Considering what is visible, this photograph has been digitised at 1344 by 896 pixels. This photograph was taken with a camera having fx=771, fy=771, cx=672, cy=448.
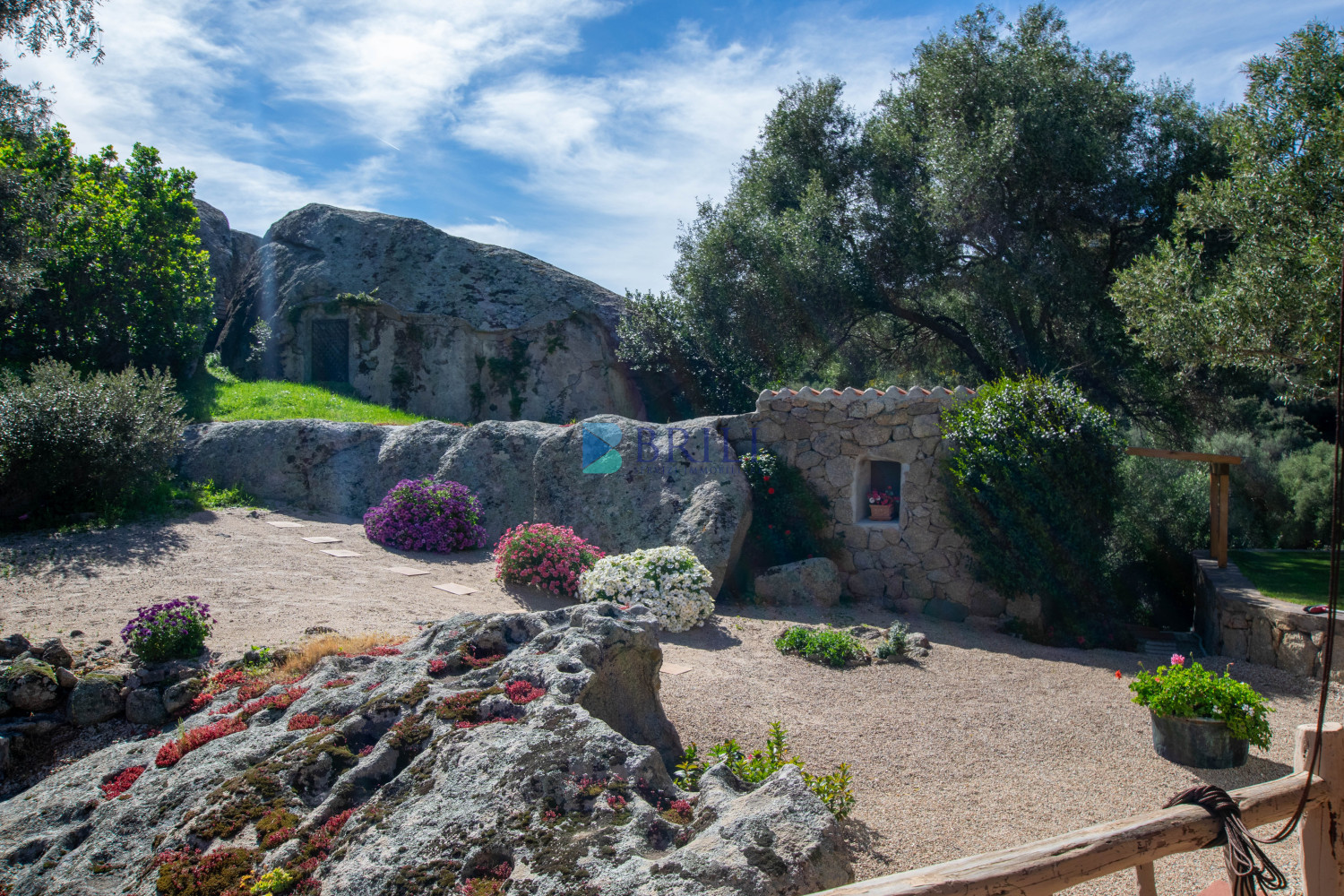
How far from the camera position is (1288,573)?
10.7 meters

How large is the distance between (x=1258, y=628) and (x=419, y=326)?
18291 mm

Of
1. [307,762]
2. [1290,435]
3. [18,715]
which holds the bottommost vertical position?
[18,715]

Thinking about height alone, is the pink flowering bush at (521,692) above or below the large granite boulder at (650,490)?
below

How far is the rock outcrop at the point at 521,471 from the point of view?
10.2 meters

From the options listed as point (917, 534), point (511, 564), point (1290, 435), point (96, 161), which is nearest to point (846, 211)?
point (917, 534)

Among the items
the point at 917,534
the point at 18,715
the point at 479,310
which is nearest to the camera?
the point at 18,715

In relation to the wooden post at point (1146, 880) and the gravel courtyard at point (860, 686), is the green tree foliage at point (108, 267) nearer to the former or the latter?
the gravel courtyard at point (860, 686)

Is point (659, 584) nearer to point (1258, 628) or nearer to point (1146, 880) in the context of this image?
point (1146, 880)

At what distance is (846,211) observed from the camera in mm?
15047

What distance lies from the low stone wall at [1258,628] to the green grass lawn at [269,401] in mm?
14411

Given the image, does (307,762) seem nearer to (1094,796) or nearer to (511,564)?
(1094,796)

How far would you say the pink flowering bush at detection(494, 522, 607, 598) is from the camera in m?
9.20

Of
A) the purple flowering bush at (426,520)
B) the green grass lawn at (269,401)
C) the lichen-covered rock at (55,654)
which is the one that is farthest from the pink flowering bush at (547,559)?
the green grass lawn at (269,401)

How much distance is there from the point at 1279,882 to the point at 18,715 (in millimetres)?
7503
